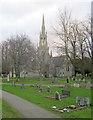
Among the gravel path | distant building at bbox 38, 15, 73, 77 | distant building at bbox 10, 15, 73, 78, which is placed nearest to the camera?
the gravel path

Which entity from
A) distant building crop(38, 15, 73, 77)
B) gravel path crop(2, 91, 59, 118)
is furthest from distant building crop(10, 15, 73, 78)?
gravel path crop(2, 91, 59, 118)

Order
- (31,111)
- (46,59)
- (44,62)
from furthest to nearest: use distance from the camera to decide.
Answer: (46,59), (44,62), (31,111)

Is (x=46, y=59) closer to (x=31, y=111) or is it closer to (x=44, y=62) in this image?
(x=44, y=62)

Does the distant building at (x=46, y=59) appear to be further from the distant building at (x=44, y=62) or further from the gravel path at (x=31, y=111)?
the gravel path at (x=31, y=111)

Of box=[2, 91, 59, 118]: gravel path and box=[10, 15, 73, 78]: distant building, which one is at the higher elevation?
box=[10, 15, 73, 78]: distant building

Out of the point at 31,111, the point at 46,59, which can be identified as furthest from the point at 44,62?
the point at 31,111

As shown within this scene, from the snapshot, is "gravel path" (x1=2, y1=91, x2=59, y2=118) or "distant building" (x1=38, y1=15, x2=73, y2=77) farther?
"distant building" (x1=38, y1=15, x2=73, y2=77)

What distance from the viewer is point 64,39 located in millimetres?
23031

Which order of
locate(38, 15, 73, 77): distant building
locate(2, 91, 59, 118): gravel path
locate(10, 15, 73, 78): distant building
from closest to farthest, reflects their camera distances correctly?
locate(2, 91, 59, 118): gravel path → locate(10, 15, 73, 78): distant building → locate(38, 15, 73, 77): distant building

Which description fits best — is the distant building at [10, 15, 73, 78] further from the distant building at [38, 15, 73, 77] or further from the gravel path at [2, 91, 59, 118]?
the gravel path at [2, 91, 59, 118]

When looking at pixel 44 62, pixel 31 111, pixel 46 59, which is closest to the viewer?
pixel 31 111

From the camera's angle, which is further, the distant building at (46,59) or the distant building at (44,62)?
the distant building at (46,59)

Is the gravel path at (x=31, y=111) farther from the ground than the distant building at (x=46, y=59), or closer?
closer

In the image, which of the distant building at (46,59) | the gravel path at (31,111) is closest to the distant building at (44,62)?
the distant building at (46,59)
